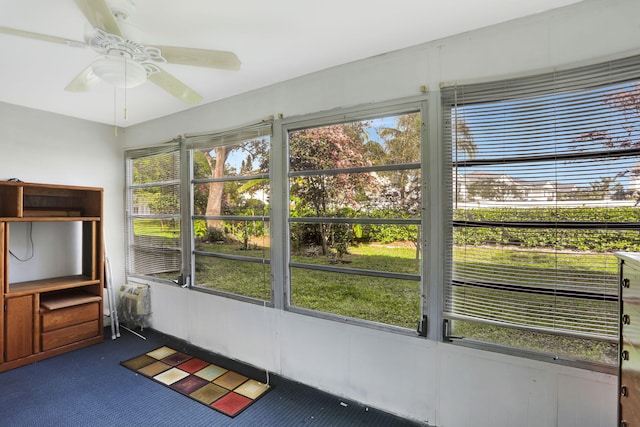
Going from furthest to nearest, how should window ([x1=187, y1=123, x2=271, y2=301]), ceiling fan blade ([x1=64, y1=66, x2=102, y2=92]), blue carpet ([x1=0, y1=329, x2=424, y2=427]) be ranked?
window ([x1=187, y1=123, x2=271, y2=301]), blue carpet ([x1=0, y1=329, x2=424, y2=427]), ceiling fan blade ([x1=64, y1=66, x2=102, y2=92])

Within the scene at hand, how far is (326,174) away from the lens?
2.62 meters

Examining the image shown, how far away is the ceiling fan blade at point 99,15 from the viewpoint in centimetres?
127

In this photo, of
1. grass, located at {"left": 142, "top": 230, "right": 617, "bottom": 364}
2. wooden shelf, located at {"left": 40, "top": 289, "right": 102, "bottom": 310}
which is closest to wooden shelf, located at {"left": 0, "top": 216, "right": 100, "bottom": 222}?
wooden shelf, located at {"left": 40, "top": 289, "right": 102, "bottom": 310}

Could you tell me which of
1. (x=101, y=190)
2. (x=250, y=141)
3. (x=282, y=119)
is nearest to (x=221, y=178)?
(x=250, y=141)

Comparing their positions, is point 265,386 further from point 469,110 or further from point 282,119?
point 469,110

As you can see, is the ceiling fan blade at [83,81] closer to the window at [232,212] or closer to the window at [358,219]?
the window at [232,212]

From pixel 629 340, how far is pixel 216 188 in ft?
10.6

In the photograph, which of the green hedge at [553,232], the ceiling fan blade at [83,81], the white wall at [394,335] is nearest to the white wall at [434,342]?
the white wall at [394,335]

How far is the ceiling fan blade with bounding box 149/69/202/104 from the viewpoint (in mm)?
1931

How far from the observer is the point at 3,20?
6.08 feet

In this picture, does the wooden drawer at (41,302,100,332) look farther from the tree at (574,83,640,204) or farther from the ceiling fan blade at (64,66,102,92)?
the tree at (574,83,640,204)

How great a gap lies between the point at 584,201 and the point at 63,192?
4.77 meters

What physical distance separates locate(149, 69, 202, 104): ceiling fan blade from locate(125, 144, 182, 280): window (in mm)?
1633

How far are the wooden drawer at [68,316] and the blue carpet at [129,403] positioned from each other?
0.36 meters
